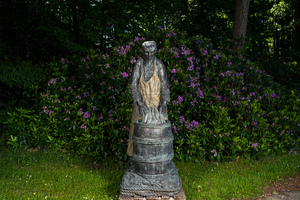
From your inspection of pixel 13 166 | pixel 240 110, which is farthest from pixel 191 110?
pixel 13 166

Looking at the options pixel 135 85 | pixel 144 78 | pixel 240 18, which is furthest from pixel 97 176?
pixel 240 18

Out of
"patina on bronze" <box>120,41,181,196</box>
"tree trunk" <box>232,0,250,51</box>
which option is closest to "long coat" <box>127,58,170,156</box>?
"patina on bronze" <box>120,41,181,196</box>

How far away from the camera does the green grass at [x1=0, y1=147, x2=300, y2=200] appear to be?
14.2 ft

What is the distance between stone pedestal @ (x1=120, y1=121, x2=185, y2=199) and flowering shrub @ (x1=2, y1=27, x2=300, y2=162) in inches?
72.6

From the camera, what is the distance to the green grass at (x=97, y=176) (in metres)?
4.33

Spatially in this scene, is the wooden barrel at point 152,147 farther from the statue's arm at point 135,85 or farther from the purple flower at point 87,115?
the purple flower at point 87,115

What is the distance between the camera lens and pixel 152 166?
3510 millimetres

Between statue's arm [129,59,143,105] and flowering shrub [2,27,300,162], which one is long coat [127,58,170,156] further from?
flowering shrub [2,27,300,162]

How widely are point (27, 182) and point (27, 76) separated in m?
2.91

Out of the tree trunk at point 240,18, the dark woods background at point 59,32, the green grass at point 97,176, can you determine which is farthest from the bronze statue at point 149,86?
the tree trunk at point 240,18

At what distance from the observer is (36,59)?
730 cm

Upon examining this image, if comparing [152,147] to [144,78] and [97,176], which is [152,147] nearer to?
[144,78]

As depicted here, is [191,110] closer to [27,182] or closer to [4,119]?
[27,182]

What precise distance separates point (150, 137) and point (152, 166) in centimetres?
41
